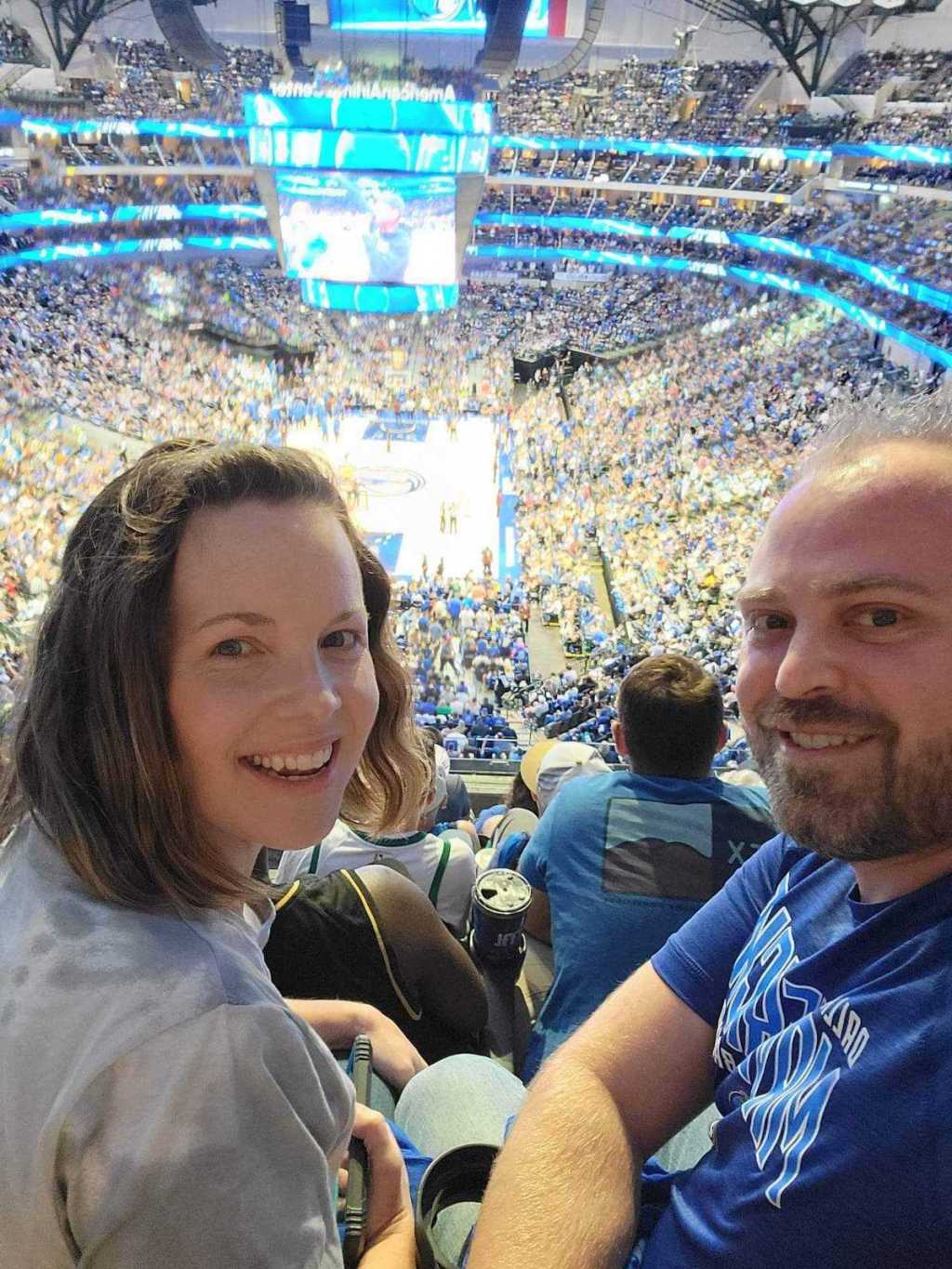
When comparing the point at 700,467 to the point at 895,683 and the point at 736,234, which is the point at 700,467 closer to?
the point at 736,234

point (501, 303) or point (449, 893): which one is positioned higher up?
point (501, 303)

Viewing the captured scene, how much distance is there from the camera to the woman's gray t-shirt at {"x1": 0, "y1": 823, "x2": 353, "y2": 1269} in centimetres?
86

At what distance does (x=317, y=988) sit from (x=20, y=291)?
27.9 metres

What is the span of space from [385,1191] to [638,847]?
108cm

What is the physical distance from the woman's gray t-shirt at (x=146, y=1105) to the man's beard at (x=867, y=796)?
756mm

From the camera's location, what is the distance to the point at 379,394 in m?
25.4

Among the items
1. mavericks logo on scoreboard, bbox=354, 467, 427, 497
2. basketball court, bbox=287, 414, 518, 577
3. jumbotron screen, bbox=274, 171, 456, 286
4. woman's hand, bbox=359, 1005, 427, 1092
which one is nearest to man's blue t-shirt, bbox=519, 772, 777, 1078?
woman's hand, bbox=359, 1005, 427, 1092

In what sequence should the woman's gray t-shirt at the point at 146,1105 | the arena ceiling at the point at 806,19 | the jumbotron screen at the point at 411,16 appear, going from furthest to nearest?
the jumbotron screen at the point at 411,16, the arena ceiling at the point at 806,19, the woman's gray t-shirt at the point at 146,1105

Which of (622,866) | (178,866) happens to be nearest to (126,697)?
(178,866)

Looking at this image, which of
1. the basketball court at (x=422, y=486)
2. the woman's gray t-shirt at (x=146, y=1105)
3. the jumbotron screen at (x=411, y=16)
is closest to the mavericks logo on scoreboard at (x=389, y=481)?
the basketball court at (x=422, y=486)

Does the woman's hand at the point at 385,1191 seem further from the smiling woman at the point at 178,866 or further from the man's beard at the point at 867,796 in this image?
the man's beard at the point at 867,796

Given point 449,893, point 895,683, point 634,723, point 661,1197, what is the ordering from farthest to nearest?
point 449,893, point 634,723, point 661,1197, point 895,683

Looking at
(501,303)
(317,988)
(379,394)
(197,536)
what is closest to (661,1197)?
(317,988)

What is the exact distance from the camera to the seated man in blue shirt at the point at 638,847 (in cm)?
209
